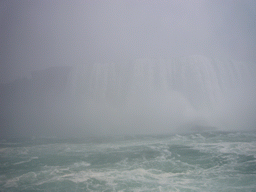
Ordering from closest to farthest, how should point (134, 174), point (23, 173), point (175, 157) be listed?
point (134, 174), point (23, 173), point (175, 157)

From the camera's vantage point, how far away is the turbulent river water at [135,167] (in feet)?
18.4

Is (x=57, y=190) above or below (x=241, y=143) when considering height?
below

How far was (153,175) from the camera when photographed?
20.7ft

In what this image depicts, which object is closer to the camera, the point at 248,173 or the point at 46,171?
the point at 248,173

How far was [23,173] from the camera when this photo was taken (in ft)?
22.7

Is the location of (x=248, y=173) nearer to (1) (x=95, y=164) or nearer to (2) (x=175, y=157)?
(2) (x=175, y=157)

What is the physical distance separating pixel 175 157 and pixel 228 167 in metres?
1.95

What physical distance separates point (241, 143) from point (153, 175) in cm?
613

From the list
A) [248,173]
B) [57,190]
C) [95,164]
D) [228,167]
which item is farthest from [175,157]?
[57,190]

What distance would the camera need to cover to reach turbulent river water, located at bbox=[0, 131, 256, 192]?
18.4 ft

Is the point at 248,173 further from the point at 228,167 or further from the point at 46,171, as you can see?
the point at 46,171

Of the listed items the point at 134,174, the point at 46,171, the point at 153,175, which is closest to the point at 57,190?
the point at 46,171

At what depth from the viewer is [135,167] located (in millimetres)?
7125

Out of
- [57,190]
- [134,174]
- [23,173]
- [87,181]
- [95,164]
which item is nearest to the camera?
[57,190]
